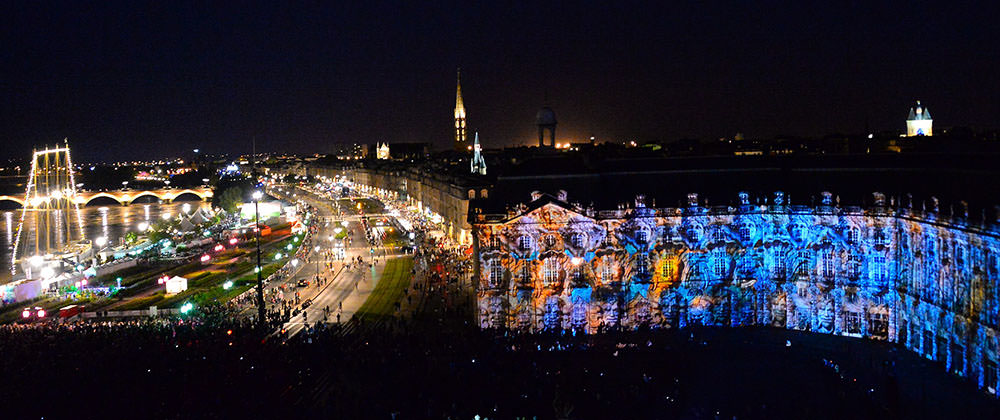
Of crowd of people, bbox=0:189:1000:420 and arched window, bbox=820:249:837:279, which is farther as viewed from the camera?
arched window, bbox=820:249:837:279

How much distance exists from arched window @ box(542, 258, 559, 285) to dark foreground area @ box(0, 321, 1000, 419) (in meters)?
6.07

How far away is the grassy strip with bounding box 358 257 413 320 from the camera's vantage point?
6644 cm

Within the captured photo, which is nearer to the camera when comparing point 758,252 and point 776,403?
point 776,403

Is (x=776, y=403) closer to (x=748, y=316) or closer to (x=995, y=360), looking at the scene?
(x=995, y=360)

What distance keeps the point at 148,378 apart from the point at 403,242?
224 feet

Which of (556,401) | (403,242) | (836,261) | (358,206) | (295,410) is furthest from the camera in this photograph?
(358,206)

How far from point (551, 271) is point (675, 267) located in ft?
30.2

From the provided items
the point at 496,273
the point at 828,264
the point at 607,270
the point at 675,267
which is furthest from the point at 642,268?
the point at 828,264

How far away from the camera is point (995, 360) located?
44.6 meters

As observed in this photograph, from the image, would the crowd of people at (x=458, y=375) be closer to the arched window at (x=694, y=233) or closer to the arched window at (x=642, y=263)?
the arched window at (x=642, y=263)

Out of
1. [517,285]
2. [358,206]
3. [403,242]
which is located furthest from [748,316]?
[358,206]

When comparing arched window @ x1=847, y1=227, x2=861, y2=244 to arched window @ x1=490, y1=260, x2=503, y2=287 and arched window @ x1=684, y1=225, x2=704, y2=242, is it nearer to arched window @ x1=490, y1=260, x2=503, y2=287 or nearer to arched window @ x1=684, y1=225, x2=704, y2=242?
arched window @ x1=684, y1=225, x2=704, y2=242

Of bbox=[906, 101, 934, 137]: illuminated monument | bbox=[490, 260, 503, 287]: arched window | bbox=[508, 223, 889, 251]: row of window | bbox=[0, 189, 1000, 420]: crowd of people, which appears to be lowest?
bbox=[0, 189, 1000, 420]: crowd of people

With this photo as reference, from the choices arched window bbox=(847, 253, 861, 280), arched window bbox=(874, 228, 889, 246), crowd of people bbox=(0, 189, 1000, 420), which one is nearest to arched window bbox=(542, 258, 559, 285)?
crowd of people bbox=(0, 189, 1000, 420)
